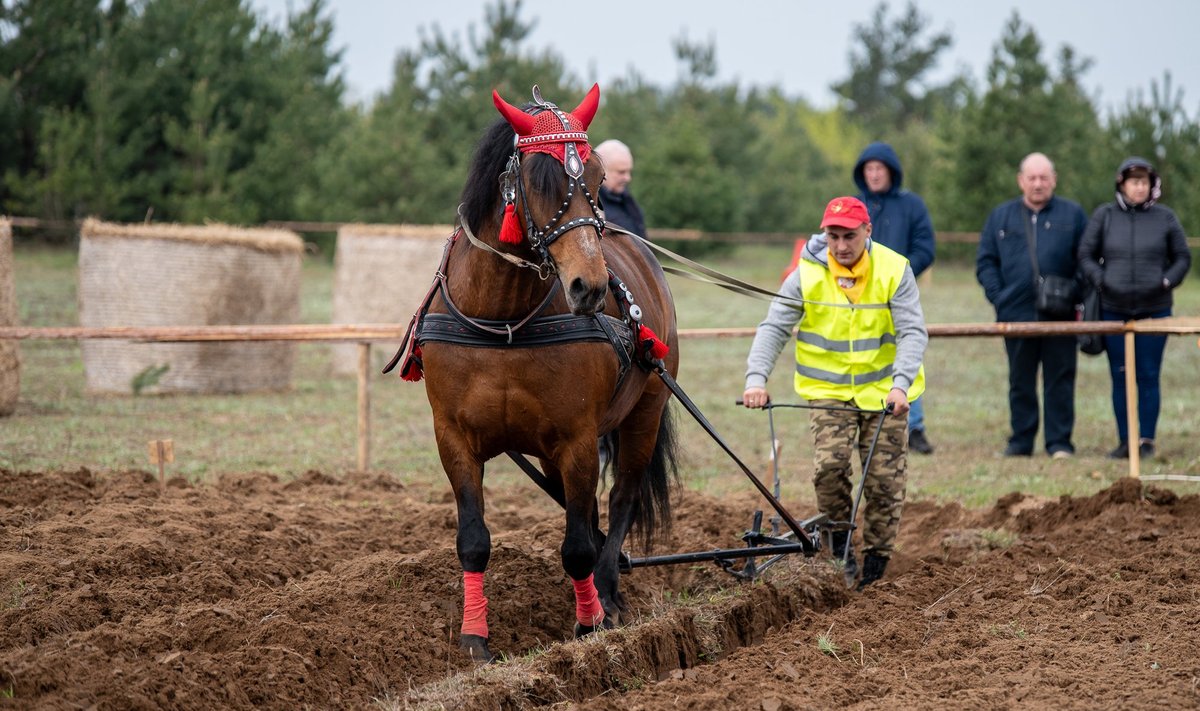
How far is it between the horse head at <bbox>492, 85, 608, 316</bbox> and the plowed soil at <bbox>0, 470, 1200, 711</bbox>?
4.63 ft

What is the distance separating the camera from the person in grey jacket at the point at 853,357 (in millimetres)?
5715

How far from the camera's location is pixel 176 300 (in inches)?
484

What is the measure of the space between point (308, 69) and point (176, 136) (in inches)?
328

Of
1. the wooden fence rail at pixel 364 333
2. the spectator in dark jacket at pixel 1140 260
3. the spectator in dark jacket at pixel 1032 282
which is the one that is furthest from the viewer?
the spectator in dark jacket at pixel 1032 282

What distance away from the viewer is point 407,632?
15.8 feet

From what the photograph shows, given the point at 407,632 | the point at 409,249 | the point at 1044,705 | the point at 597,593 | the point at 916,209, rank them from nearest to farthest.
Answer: the point at 1044,705
the point at 407,632
the point at 597,593
the point at 916,209
the point at 409,249

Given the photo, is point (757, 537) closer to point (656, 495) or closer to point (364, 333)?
point (656, 495)

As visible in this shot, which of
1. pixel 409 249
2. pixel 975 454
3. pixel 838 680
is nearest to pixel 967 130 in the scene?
pixel 409 249

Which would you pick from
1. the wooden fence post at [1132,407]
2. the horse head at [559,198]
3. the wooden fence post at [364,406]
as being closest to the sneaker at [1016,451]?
the wooden fence post at [1132,407]

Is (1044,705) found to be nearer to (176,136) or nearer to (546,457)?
(546,457)

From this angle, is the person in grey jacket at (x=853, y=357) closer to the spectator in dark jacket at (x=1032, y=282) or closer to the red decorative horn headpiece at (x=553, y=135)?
the red decorative horn headpiece at (x=553, y=135)

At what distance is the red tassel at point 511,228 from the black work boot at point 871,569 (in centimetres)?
271

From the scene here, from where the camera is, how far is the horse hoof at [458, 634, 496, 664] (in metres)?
4.71

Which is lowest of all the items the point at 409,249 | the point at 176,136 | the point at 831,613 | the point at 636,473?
the point at 831,613
